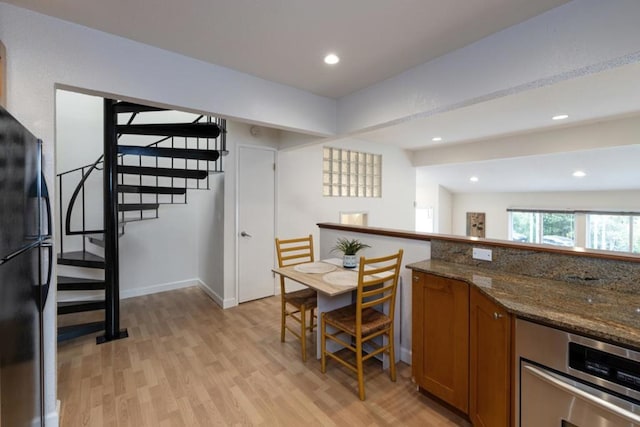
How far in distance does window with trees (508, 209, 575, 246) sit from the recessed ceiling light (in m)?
6.33

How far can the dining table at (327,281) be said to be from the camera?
2.10m

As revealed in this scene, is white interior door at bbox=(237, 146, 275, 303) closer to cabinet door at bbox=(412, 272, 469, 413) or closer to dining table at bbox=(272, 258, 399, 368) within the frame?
dining table at bbox=(272, 258, 399, 368)

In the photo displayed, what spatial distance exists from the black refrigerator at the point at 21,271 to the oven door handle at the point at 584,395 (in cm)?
200

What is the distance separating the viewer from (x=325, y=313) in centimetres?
226

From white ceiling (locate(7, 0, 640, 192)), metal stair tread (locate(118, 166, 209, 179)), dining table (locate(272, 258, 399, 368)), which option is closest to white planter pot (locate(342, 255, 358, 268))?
dining table (locate(272, 258, 399, 368))

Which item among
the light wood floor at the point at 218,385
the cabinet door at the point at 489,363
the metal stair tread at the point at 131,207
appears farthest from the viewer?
the metal stair tread at the point at 131,207

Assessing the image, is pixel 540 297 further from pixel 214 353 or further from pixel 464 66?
pixel 214 353

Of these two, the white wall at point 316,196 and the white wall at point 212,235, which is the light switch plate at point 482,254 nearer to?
the white wall at point 316,196

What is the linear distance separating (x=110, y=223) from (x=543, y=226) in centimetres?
797

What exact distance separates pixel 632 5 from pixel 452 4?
823mm

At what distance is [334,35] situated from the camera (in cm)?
184

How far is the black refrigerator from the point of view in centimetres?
102

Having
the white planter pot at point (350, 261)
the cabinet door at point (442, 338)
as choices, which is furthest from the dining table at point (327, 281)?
the cabinet door at point (442, 338)

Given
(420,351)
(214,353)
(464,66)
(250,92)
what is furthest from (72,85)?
(420,351)
